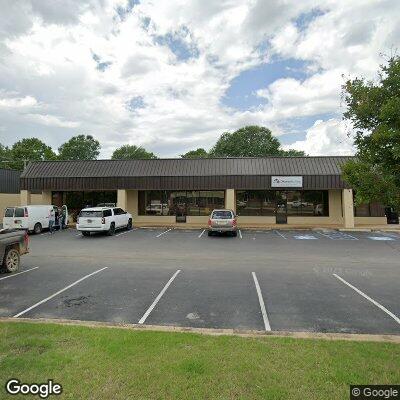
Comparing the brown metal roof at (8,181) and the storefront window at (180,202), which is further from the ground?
the brown metal roof at (8,181)

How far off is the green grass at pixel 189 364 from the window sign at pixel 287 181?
21135 mm

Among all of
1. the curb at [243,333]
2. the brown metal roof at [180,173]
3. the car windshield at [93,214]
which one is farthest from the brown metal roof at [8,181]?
the curb at [243,333]

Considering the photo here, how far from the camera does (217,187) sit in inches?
1041

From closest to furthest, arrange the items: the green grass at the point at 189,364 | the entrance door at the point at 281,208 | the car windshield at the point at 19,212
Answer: the green grass at the point at 189,364
the car windshield at the point at 19,212
the entrance door at the point at 281,208

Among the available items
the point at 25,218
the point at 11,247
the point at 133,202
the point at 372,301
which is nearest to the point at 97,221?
the point at 25,218

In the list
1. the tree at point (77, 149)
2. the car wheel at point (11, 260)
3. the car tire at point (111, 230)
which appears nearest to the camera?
the car wheel at point (11, 260)

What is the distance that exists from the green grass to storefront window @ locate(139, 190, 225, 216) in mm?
23646

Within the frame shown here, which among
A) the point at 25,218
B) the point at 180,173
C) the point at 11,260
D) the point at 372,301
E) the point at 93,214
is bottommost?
the point at 372,301

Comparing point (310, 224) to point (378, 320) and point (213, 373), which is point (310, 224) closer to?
point (378, 320)

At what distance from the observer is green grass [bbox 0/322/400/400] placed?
4094 millimetres

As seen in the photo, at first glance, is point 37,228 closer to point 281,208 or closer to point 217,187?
point 217,187

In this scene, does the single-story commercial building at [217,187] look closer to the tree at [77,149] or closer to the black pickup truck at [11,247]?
the black pickup truck at [11,247]

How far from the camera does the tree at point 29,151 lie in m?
68.6

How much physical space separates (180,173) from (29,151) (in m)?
55.0
